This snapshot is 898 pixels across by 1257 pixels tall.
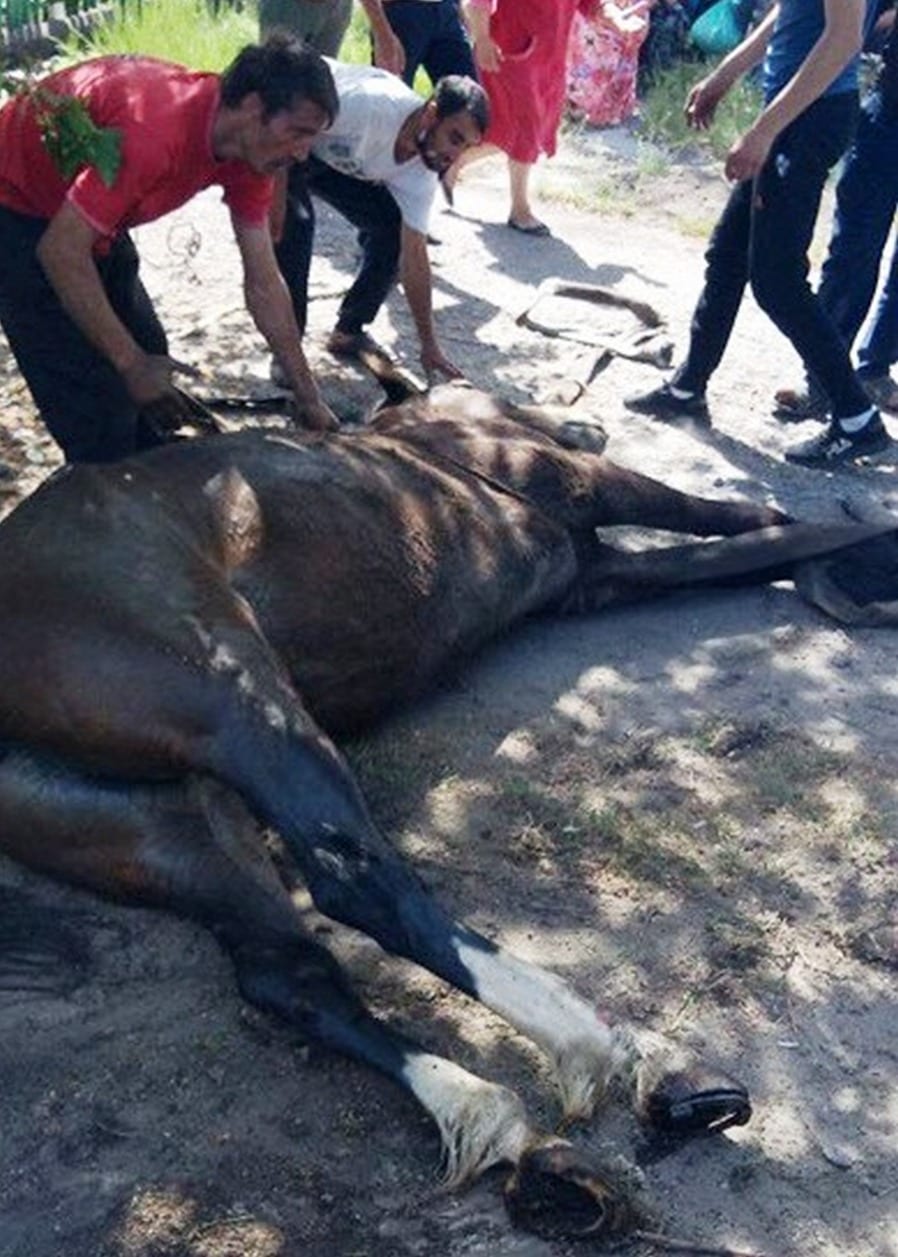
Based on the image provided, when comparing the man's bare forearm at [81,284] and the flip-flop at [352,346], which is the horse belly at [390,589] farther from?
the flip-flop at [352,346]

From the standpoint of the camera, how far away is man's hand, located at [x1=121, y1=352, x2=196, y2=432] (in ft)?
15.9

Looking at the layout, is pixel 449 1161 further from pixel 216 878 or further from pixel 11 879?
pixel 11 879

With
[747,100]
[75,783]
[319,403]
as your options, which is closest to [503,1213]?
[75,783]

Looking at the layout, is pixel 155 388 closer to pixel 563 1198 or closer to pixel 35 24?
pixel 563 1198

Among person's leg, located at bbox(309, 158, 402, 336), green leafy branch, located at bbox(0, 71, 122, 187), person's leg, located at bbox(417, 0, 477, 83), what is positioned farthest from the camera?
person's leg, located at bbox(417, 0, 477, 83)

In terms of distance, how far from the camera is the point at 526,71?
899cm

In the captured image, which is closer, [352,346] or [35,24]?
[352,346]

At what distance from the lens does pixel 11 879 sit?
158 inches

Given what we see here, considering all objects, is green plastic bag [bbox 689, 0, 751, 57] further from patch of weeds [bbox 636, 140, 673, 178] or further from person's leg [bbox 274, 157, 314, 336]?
person's leg [bbox 274, 157, 314, 336]

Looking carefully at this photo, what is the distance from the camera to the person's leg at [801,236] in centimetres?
616

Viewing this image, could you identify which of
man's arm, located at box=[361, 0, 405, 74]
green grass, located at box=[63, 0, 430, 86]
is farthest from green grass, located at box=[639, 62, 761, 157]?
man's arm, located at box=[361, 0, 405, 74]

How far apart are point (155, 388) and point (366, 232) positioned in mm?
2461

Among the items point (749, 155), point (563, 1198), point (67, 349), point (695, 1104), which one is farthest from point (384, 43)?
point (563, 1198)

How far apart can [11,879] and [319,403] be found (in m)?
1.97
